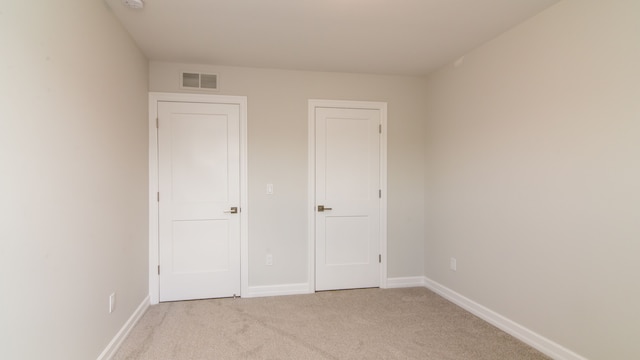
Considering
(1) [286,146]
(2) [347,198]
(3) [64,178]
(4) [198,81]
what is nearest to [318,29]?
(1) [286,146]

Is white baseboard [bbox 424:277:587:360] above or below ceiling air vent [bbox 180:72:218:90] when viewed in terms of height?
below

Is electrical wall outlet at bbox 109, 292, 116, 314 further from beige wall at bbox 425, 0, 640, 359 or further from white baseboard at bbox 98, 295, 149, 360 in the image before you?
beige wall at bbox 425, 0, 640, 359

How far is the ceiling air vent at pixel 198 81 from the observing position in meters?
3.08

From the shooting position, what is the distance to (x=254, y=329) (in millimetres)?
2512

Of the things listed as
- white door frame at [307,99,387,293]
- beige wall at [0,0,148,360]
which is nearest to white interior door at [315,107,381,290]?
white door frame at [307,99,387,293]

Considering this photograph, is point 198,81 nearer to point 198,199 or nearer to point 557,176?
point 198,199

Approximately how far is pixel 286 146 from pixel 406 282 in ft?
6.80

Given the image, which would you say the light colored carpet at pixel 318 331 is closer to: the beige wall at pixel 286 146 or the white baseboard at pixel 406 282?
the white baseboard at pixel 406 282

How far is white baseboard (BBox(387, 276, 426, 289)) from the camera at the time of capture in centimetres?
350

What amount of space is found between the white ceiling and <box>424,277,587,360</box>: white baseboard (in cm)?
232

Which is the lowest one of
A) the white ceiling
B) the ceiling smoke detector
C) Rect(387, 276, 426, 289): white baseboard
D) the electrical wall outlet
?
Rect(387, 276, 426, 289): white baseboard

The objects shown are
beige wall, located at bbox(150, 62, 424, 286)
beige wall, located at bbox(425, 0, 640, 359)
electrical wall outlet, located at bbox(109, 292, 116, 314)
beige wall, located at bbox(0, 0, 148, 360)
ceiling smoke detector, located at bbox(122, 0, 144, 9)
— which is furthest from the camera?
beige wall, located at bbox(150, 62, 424, 286)

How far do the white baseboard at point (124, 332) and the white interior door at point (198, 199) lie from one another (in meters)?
0.26

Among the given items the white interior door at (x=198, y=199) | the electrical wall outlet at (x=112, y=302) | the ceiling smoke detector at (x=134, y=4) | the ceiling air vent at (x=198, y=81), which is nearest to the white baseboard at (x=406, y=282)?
the white interior door at (x=198, y=199)
